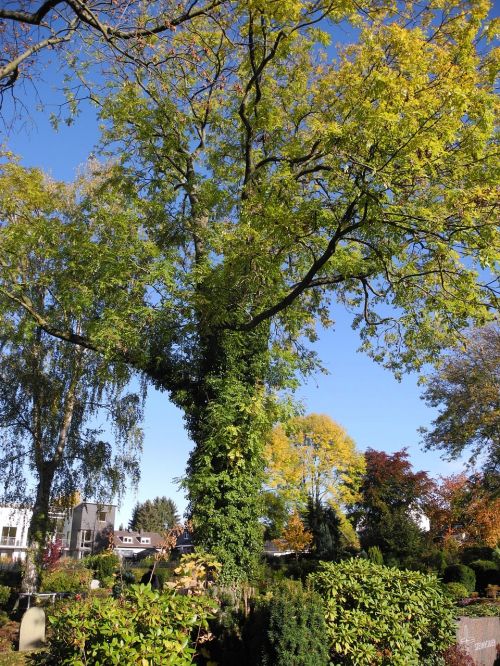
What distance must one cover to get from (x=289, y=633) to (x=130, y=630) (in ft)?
6.54

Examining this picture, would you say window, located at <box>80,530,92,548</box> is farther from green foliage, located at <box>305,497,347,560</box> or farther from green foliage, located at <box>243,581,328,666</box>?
green foliage, located at <box>243,581,328,666</box>

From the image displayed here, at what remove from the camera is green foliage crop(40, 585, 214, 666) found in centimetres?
488

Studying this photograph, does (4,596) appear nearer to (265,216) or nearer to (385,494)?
(265,216)

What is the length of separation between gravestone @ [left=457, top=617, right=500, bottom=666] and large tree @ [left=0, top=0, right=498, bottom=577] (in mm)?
3803

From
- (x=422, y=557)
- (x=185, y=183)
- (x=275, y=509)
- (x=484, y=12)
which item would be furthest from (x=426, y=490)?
(x=484, y=12)

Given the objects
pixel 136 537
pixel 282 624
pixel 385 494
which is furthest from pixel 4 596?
pixel 136 537

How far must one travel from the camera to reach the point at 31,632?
1101 centimetres

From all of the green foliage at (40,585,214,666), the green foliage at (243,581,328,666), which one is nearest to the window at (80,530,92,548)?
the green foliage at (243,581,328,666)

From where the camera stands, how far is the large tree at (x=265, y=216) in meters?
8.37

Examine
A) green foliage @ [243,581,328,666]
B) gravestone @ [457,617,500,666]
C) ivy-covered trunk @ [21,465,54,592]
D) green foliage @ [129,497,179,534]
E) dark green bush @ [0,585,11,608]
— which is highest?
green foliage @ [129,497,179,534]

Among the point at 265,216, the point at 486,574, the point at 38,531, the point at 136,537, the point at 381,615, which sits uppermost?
the point at 265,216

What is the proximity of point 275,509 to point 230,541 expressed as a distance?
19.7 meters

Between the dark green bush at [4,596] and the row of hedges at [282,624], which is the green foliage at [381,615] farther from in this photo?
the dark green bush at [4,596]

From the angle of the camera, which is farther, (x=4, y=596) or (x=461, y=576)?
(x=461, y=576)
